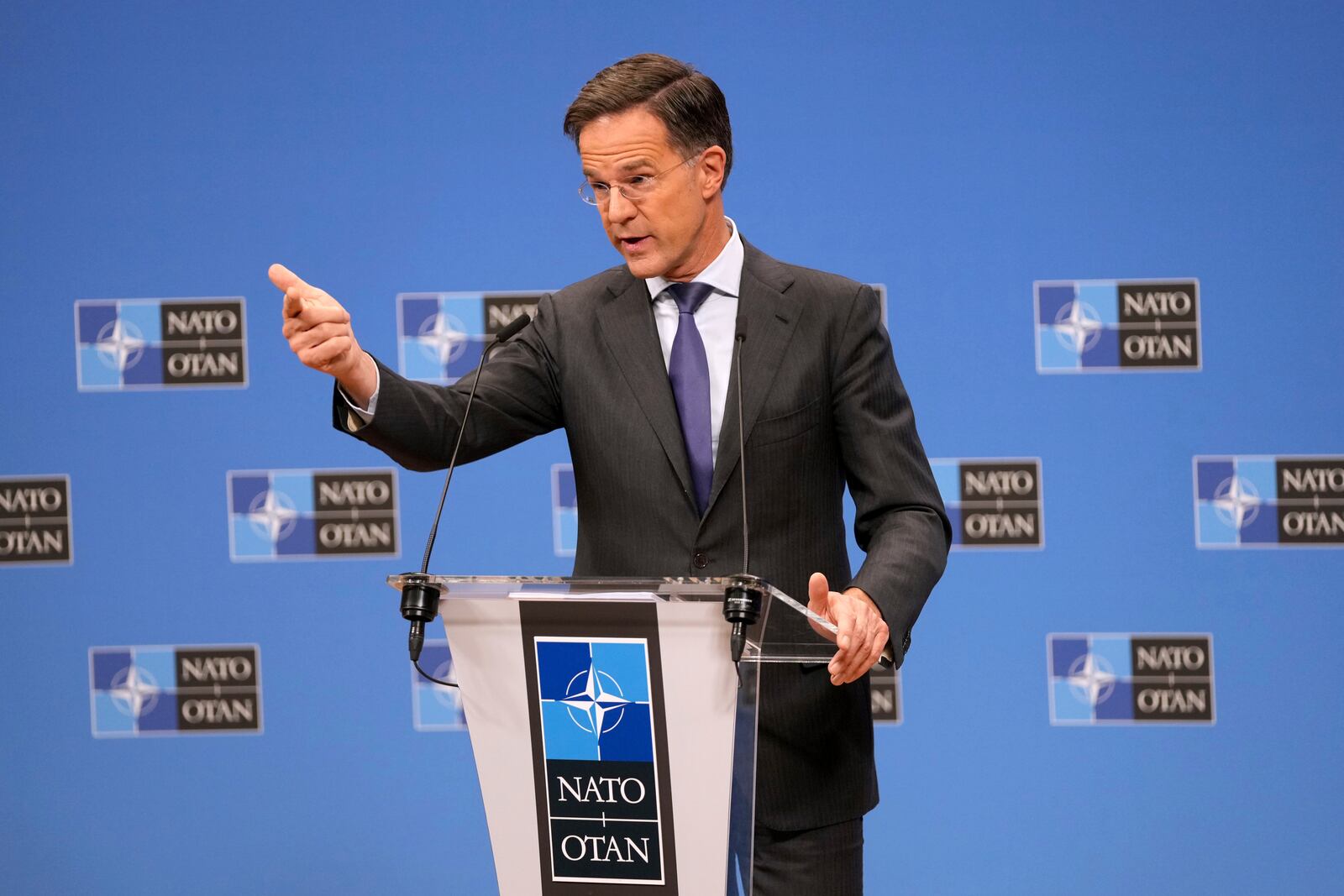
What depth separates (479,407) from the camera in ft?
6.08

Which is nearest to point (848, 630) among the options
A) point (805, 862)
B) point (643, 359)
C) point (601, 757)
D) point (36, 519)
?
point (601, 757)

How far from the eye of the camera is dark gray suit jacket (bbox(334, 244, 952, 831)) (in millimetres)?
1763

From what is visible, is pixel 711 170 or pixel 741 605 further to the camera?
pixel 711 170

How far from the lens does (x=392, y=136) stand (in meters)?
3.36

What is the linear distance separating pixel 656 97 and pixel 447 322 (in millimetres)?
1612

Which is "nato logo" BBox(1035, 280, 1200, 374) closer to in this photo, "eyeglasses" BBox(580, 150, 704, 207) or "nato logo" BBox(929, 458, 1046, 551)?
"nato logo" BBox(929, 458, 1046, 551)

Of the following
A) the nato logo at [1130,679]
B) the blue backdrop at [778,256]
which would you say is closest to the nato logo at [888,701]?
the blue backdrop at [778,256]

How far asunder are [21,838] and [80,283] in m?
1.45

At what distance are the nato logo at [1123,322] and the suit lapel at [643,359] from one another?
1623 millimetres

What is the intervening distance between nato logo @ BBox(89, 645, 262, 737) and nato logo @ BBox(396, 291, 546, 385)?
34.1 inches

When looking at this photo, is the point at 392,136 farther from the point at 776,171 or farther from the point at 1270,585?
the point at 1270,585

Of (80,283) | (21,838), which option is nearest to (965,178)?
(80,283)

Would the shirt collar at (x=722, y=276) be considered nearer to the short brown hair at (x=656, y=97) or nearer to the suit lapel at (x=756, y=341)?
the suit lapel at (x=756, y=341)

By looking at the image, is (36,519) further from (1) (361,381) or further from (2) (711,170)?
(2) (711,170)
